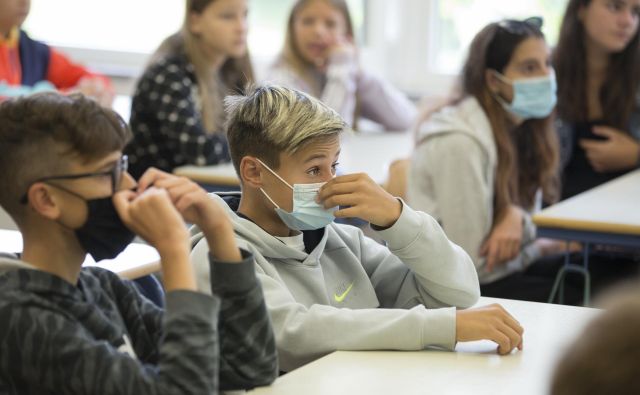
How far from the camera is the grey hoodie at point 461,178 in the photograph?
337cm

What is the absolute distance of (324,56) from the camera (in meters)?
4.98

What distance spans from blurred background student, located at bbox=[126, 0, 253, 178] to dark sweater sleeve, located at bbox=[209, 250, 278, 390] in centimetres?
245

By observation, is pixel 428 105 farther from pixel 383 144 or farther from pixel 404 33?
pixel 404 33

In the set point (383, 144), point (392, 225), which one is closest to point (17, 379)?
point (392, 225)

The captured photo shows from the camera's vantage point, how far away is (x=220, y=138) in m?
4.14

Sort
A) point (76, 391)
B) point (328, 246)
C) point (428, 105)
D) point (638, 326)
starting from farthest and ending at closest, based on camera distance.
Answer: point (428, 105) < point (328, 246) < point (76, 391) < point (638, 326)

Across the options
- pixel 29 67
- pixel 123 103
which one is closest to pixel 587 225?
pixel 29 67

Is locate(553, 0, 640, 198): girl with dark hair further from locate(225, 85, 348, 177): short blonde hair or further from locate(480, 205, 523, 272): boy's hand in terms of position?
locate(225, 85, 348, 177): short blonde hair

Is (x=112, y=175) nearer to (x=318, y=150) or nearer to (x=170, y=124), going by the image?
(x=318, y=150)

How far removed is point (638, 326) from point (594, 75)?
12.0 ft

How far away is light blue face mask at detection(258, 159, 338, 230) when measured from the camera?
2.04 meters

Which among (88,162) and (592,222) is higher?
(88,162)

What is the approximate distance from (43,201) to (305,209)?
620 millimetres

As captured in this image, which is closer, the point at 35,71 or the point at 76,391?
the point at 76,391
